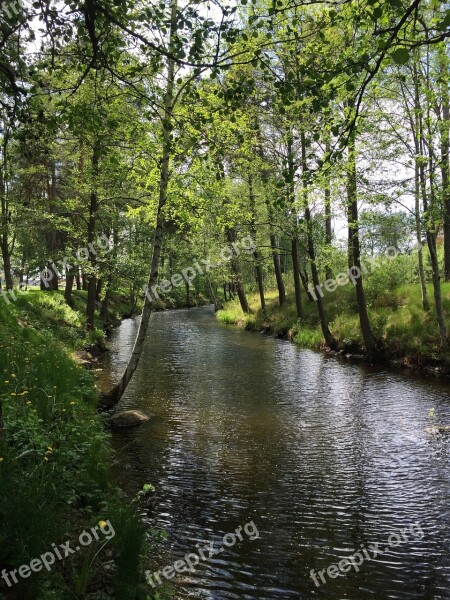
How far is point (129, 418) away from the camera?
34.6 ft

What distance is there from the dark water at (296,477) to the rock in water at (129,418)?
13.1 inches

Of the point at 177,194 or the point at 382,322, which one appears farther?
the point at 382,322

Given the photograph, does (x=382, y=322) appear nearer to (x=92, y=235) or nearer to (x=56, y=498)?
(x=92, y=235)

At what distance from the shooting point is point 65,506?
4832 millimetres

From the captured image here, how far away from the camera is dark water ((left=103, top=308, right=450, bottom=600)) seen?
17.1 feet

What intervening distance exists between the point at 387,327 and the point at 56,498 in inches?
633

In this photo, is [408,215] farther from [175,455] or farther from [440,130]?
[175,455]

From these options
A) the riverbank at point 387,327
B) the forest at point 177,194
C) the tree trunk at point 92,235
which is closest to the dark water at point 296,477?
the forest at point 177,194

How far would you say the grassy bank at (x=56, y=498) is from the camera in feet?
12.2

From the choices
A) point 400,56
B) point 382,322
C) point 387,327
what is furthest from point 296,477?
point 382,322

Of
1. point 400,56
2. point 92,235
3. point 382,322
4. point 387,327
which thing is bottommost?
point 387,327

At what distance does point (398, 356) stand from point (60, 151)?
19382 millimetres

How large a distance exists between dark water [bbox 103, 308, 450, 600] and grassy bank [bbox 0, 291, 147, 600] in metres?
0.96

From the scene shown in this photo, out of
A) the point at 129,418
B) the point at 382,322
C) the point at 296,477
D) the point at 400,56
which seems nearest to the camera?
the point at 400,56
